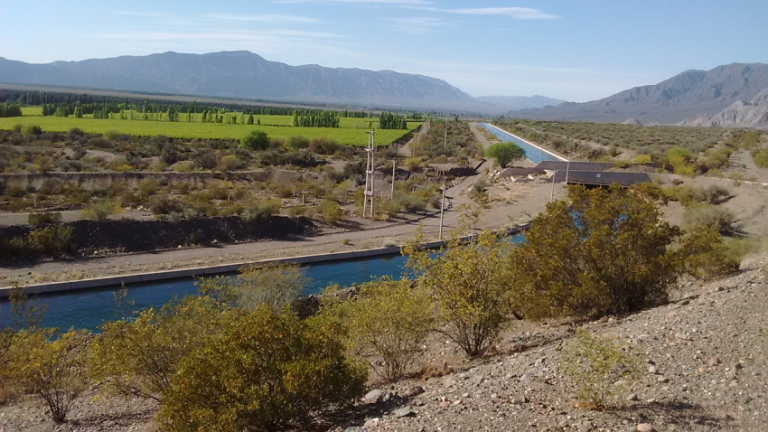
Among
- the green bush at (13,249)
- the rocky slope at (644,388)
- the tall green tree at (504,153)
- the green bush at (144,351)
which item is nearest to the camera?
the rocky slope at (644,388)

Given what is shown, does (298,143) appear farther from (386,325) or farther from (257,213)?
(386,325)

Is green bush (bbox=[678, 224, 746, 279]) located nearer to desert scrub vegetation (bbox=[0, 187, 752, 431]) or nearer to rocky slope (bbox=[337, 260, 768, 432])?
desert scrub vegetation (bbox=[0, 187, 752, 431])

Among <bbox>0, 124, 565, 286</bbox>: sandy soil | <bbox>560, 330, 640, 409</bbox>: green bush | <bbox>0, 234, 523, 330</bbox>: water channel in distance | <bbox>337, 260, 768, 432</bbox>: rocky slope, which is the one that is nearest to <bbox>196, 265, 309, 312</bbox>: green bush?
<bbox>0, 234, 523, 330</bbox>: water channel in distance

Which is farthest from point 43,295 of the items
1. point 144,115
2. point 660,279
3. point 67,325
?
point 144,115

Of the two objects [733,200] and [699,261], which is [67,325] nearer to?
[699,261]

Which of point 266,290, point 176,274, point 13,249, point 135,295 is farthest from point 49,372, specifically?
point 13,249

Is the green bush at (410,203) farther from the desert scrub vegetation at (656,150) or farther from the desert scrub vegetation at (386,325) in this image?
the desert scrub vegetation at (656,150)

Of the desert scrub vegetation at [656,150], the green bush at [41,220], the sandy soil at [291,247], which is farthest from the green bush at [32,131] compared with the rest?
the desert scrub vegetation at [656,150]
